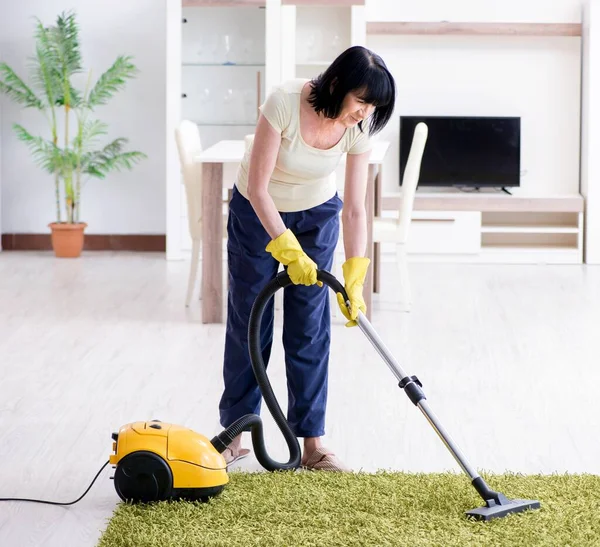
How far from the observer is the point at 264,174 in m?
2.43

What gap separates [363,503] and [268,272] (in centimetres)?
63

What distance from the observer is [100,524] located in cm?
235

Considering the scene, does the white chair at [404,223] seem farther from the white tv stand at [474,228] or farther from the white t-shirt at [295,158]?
the white t-shirt at [295,158]

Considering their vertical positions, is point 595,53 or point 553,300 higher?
point 595,53

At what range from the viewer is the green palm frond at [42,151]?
250 inches

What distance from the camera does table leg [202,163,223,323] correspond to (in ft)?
14.7

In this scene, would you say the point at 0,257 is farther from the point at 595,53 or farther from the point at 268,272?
the point at 268,272

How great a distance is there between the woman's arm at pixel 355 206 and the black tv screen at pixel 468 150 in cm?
409

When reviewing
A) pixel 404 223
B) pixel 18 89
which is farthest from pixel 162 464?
pixel 18 89

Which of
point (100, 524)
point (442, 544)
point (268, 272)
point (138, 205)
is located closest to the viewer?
point (442, 544)

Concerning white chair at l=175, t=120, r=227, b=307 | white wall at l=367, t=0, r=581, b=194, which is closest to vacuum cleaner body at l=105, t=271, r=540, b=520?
white chair at l=175, t=120, r=227, b=307

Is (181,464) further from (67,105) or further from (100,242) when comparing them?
(100,242)

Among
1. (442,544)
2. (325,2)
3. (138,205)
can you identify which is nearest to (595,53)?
(325,2)

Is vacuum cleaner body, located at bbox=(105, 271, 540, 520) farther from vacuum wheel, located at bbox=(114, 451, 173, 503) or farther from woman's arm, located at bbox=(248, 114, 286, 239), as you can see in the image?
woman's arm, located at bbox=(248, 114, 286, 239)
